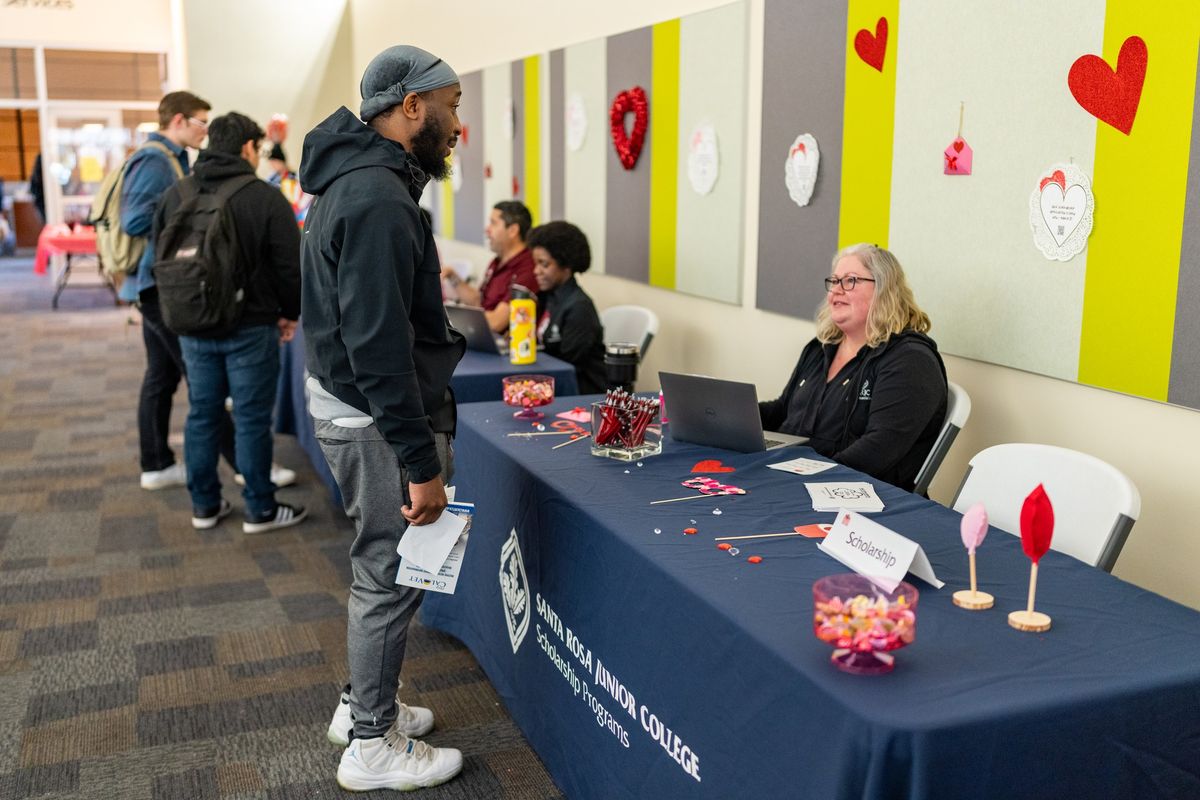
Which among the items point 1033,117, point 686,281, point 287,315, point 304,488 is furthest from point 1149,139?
point 304,488

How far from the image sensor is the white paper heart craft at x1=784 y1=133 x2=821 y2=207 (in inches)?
130

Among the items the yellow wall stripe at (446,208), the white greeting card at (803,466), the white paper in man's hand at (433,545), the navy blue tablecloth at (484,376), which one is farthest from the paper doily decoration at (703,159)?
the yellow wall stripe at (446,208)

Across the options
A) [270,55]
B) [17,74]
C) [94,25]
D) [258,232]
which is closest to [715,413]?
[258,232]

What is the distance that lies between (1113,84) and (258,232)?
2618 mm

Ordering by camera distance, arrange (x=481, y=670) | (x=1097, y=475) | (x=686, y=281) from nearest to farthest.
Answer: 1. (x=1097, y=475)
2. (x=481, y=670)
3. (x=686, y=281)

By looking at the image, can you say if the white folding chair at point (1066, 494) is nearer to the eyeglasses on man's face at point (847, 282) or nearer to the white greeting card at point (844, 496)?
the white greeting card at point (844, 496)

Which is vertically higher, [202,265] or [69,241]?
[202,265]

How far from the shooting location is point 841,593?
1438mm

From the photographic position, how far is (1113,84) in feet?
7.62

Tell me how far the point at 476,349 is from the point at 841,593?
2640 millimetres

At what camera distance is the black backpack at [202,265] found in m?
3.57

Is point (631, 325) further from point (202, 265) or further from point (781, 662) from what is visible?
point (781, 662)

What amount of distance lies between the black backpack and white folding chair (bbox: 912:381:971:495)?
2.29 meters

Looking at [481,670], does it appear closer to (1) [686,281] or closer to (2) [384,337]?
(2) [384,337]
